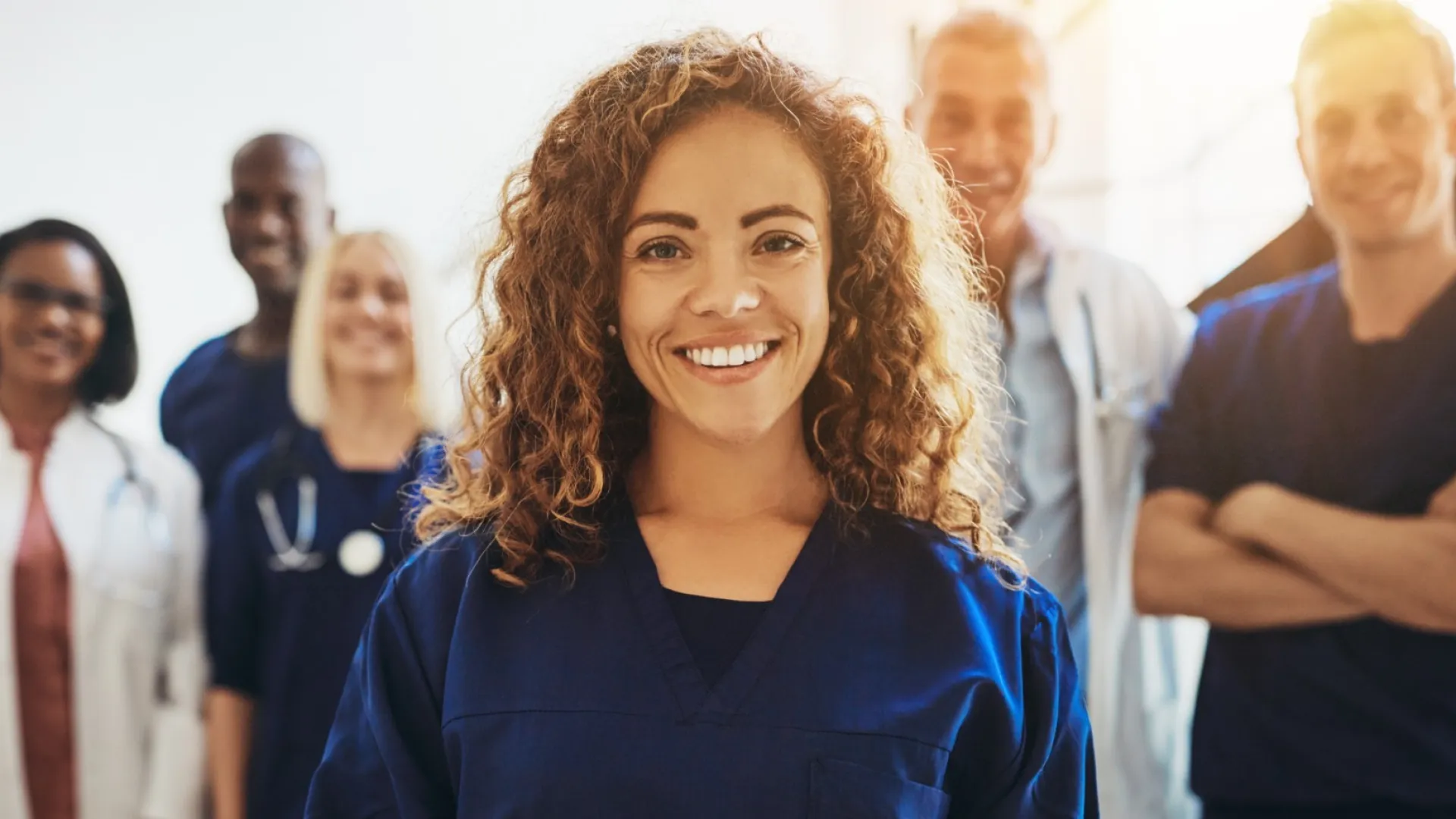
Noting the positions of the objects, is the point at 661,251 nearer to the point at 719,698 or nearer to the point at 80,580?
the point at 719,698

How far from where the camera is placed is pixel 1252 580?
1.43 metres

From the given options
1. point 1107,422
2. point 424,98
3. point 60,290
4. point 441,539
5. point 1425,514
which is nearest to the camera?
point 441,539

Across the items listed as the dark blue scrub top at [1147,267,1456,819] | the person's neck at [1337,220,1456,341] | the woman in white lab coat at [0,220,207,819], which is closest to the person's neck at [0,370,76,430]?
the woman in white lab coat at [0,220,207,819]

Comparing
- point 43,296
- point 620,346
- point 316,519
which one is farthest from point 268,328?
point 620,346

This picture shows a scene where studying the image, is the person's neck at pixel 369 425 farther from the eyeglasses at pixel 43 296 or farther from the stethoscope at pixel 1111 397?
the stethoscope at pixel 1111 397

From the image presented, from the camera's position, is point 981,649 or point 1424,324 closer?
point 981,649

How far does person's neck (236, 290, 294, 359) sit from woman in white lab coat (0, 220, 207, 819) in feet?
0.70

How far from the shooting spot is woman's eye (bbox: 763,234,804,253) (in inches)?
38.3

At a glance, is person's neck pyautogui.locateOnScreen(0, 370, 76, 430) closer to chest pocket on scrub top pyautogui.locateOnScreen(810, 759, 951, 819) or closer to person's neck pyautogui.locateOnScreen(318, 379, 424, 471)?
person's neck pyautogui.locateOnScreen(318, 379, 424, 471)

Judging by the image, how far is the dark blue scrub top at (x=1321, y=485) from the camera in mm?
1349

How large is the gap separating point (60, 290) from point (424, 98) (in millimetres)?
656

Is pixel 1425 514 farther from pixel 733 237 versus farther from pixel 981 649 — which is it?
pixel 733 237

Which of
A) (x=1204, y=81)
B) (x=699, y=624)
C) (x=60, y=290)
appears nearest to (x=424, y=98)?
(x=60, y=290)

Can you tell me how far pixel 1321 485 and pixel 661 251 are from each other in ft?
2.91
